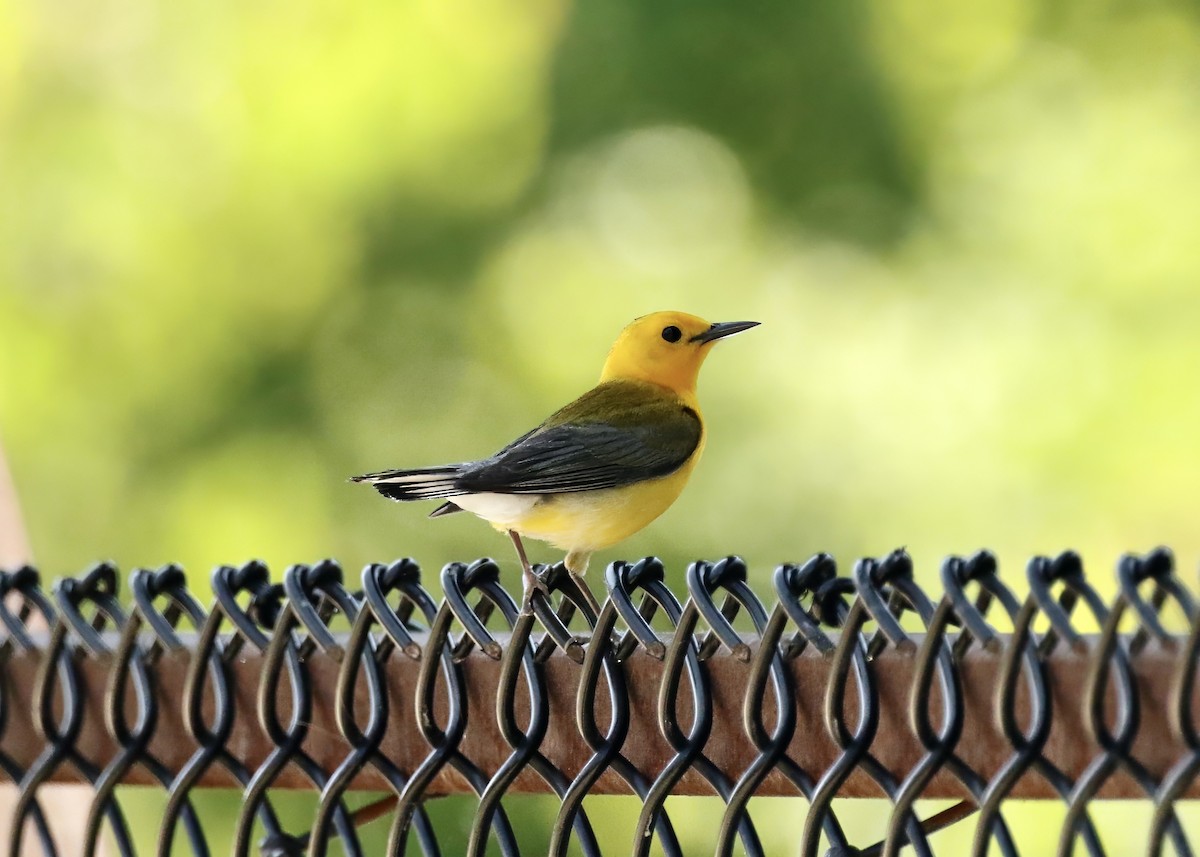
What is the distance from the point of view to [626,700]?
4.25ft

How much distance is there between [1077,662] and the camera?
3.56ft

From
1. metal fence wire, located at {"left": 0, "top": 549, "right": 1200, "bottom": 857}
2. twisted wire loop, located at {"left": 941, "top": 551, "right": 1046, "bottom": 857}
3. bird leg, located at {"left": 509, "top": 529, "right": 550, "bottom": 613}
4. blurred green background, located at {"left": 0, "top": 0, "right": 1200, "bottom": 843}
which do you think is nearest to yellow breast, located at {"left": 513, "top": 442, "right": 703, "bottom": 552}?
bird leg, located at {"left": 509, "top": 529, "right": 550, "bottom": 613}

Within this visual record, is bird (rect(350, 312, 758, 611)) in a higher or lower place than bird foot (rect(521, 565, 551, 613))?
higher

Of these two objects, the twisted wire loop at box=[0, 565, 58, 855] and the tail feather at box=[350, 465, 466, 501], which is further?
the tail feather at box=[350, 465, 466, 501]

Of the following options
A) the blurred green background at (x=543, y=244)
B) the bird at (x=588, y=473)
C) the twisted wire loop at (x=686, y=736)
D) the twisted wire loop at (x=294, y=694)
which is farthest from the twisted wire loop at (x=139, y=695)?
the blurred green background at (x=543, y=244)

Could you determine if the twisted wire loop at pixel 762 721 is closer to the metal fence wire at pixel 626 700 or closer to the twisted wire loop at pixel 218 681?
the metal fence wire at pixel 626 700

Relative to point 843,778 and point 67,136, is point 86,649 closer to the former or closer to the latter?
point 843,778

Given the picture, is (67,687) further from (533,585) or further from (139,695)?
(533,585)

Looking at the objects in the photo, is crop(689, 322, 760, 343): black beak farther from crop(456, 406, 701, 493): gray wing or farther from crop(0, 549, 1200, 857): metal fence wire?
crop(0, 549, 1200, 857): metal fence wire

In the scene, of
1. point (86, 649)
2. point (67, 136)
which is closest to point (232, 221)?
point (67, 136)

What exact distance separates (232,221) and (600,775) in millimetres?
5095

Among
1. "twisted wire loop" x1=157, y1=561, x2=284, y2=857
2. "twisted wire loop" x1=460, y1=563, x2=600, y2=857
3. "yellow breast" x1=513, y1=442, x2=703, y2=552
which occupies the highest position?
"yellow breast" x1=513, y1=442, x2=703, y2=552

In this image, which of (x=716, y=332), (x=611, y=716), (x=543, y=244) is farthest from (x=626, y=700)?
(x=543, y=244)

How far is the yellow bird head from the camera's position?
335 centimetres
